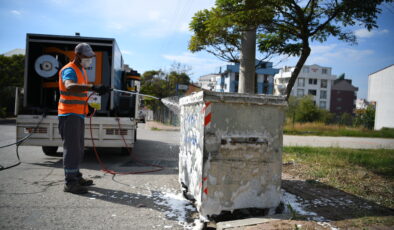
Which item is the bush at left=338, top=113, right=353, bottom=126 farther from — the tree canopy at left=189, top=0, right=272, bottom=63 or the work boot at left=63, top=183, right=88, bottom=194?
the work boot at left=63, top=183, right=88, bottom=194

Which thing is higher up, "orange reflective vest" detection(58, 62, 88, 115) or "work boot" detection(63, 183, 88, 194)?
"orange reflective vest" detection(58, 62, 88, 115)

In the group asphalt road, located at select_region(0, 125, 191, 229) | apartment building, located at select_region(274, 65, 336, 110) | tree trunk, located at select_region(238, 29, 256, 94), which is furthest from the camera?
apartment building, located at select_region(274, 65, 336, 110)

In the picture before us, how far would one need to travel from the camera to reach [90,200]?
3629 millimetres

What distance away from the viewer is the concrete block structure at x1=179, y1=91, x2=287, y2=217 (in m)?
2.98

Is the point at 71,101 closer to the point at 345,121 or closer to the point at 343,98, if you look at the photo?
the point at 345,121

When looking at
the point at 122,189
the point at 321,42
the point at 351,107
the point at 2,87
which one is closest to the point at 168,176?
the point at 122,189

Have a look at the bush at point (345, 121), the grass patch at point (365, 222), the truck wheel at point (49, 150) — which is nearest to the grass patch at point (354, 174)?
the grass patch at point (365, 222)

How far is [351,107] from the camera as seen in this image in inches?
2837

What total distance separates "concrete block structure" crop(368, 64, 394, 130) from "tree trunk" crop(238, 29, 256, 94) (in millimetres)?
32259

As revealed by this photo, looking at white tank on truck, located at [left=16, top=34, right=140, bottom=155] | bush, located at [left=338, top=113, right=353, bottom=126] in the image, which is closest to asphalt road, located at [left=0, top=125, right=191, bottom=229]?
white tank on truck, located at [left=16, top=34, right=140, bottom=155]

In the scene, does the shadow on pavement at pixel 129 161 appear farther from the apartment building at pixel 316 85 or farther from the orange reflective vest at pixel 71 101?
the apartment building at pixel 316 85

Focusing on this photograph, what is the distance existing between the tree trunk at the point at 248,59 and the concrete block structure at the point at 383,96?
106 feet

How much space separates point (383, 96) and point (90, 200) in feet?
125

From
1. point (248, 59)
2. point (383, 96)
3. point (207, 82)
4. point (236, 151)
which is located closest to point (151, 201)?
point (236, 151)
